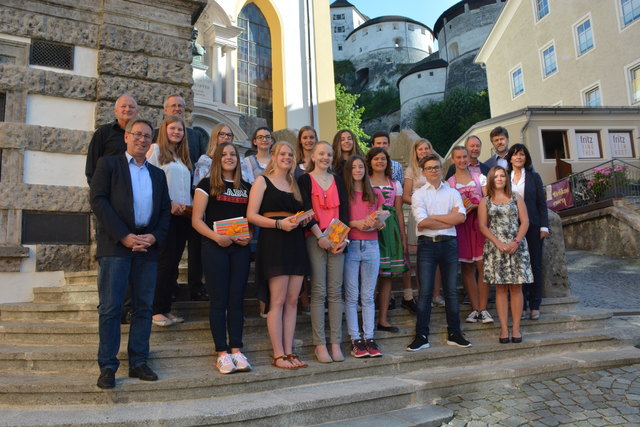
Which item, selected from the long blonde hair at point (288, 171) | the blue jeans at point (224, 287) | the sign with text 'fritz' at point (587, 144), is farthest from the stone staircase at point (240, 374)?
the sign with text 'fritz' at point (587, 144)

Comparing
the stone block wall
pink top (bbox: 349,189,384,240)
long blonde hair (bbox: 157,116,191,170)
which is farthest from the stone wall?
long blonde hair (bbox: 157,116,191,170)

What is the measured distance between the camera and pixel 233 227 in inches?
155

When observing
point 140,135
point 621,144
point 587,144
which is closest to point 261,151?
point 140,135

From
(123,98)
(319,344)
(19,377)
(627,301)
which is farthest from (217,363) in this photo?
(627,301)

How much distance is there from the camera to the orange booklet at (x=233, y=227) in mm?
3916

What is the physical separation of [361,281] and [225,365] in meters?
1.36

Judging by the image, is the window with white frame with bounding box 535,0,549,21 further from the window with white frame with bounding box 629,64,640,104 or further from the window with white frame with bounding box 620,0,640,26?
the window with white frame with bounding box 629,64,640,104

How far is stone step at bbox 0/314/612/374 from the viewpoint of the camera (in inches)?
149

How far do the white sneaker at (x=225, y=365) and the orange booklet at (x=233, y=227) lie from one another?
886mm

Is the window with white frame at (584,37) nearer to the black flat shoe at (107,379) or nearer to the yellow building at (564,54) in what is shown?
the yellow building at (564,54)

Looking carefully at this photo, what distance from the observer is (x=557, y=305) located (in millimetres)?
5793

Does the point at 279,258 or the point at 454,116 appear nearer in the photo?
the point at 279,258

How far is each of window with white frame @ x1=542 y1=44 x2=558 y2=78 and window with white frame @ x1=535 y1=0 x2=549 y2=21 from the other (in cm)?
170

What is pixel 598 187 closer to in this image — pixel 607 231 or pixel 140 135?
pixel 607 231
